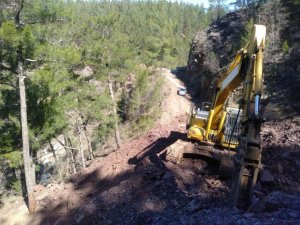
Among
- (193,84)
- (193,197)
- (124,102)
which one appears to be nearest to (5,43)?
(193,197)

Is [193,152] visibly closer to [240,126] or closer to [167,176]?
[167,176]

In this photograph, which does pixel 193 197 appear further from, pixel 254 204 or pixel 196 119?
pixel 196 119

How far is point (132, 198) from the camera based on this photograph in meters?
9.73

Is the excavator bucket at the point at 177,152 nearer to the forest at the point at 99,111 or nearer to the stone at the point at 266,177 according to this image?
the forest at the point at 99,111

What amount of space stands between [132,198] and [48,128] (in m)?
8.33

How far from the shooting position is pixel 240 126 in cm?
901

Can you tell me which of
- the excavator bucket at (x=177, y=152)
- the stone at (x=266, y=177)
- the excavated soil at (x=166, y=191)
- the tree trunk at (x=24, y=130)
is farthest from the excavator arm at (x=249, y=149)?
the tree trunk at (x=24, y=130)

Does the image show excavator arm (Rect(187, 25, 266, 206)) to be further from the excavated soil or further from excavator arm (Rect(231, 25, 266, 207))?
the excavated soil

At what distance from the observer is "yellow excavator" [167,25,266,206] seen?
6.26 meters

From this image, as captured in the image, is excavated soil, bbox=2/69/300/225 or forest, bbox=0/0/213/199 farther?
forest, bbox=0/0/213/199

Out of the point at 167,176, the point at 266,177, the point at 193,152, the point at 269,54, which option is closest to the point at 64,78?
the point at 193,152

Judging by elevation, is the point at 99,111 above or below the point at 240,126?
below

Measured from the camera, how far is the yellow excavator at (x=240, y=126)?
6.26 meters

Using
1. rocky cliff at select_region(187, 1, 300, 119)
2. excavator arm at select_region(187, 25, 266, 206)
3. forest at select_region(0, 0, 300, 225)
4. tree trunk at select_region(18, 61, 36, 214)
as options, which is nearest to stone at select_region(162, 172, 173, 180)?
forest at select_region(0, 0, 300, 225)
